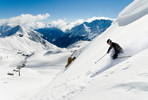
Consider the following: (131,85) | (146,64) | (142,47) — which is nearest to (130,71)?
(146,64)

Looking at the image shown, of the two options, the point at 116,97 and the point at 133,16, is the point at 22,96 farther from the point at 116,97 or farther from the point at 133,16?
the point at 133,16

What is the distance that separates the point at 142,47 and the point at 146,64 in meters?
2.73

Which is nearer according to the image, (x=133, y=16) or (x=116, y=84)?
(x=116, y=84)

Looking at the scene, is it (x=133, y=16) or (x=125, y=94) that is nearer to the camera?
(x=125, y=94)

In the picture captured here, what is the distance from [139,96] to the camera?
3.43 m

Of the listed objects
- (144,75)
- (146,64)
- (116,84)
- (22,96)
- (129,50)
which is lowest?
(22,96)

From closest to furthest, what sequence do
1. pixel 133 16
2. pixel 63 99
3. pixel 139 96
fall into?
pixel 139 96, pixel 63 99, pixel 133 16

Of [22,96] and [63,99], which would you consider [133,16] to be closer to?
[63,99]

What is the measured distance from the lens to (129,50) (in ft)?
25.4

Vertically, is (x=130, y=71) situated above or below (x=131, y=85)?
above

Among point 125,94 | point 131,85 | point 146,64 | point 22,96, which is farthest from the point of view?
point 22,96

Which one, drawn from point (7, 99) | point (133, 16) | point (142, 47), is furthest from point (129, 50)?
point (7, 99)

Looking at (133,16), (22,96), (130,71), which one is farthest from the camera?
(133,16)

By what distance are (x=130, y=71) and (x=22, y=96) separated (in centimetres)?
1708
